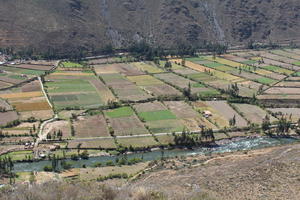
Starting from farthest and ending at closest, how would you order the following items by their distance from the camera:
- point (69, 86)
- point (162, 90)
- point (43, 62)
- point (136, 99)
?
point (43, 62)
point (69, 86)
point (162, 90)
point (136, 99)

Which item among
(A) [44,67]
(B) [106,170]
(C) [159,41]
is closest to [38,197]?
(B) [106,170]

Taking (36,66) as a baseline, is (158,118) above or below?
below

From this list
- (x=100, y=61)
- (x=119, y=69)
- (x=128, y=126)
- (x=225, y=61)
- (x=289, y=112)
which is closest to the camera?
(x=128, y=126)

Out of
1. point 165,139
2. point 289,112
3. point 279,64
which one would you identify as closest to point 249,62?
point 279,64

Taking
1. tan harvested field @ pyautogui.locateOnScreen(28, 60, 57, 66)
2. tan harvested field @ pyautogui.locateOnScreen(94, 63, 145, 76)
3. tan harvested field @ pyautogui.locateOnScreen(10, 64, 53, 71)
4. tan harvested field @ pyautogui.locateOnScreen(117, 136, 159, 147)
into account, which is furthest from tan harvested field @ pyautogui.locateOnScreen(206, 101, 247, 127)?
tan harvested field @ pyautogui.locateOnScreen(28, 60, 57, 66)

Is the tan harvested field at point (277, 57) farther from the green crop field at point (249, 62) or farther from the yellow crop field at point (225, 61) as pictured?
the yellow crop field at point (225, 61)

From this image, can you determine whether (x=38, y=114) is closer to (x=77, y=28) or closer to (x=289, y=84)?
(x=289, y=84)

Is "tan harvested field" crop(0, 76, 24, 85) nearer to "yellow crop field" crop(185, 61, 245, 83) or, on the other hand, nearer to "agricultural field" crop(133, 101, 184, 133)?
"agricultural field" crop(133, 101, 184, 133)

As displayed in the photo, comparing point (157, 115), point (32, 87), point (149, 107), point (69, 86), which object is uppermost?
point (32, 87)
